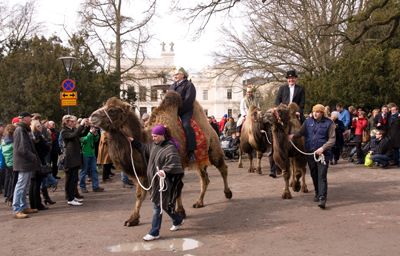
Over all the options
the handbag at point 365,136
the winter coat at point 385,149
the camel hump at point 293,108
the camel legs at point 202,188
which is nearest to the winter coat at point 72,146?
the camel legs at point 202,188

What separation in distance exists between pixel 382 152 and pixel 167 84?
7581mm

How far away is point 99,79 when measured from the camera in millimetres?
22766

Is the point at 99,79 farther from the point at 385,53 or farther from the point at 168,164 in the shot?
the point at 168,164

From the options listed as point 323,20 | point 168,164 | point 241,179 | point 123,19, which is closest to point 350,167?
point 241,179

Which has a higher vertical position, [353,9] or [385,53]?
[353,9]

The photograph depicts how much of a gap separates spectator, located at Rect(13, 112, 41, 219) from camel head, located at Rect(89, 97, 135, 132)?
2.15m

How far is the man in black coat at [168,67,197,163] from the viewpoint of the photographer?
6777 millimetres

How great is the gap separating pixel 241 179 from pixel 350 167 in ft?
14.3

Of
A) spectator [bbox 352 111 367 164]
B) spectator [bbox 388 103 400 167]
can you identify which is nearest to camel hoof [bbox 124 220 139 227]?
spectator [bbox 388 103 400 167]

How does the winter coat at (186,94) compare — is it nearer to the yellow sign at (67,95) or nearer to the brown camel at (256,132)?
the brown camel at (256,132)

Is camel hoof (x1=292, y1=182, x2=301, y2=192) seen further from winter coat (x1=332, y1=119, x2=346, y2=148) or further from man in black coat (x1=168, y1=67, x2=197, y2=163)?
winter coat (x1=332, y1=119, x2=346, y2=148)

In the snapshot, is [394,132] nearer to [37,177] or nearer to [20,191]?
[37,177]

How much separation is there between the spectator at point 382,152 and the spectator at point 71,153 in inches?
368

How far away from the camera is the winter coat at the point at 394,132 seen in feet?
39.8
